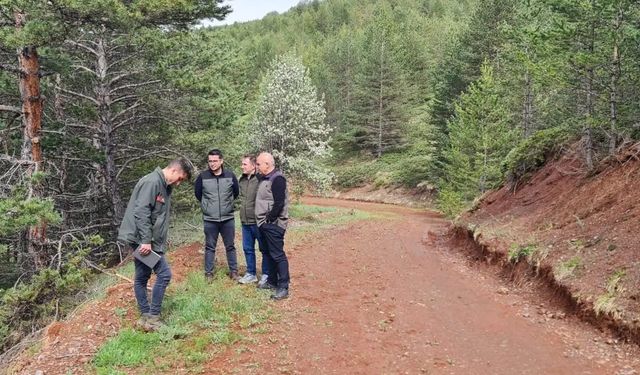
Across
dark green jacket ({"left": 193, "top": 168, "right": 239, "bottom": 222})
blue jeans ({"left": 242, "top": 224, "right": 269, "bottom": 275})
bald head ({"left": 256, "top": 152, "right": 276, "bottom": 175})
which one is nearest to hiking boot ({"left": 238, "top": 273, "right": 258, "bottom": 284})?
blue jeans ({"left": 242, "top": 224, "right": 269, "bottom": 275})

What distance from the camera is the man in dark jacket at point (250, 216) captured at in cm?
798

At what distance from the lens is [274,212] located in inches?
288

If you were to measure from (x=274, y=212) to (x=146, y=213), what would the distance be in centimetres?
204

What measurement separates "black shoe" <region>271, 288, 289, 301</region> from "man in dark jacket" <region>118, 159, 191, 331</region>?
1822 millimetres

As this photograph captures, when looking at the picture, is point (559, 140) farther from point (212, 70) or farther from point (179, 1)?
point (179, 1)

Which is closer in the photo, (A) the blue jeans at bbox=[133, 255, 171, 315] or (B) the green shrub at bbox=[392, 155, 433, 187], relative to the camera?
(A) the blue jeans at bbox=[133, 255, 171, 315]

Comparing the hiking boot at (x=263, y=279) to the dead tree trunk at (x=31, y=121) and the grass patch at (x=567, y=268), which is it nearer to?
the dead tree trunk at (x=31, y=121)

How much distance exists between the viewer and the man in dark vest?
24.0ft

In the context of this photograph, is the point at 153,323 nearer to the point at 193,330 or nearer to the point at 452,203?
the point at 193,330

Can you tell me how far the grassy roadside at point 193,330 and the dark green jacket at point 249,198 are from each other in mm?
1090

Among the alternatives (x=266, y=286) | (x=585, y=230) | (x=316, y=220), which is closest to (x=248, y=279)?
(x=266, y=286)

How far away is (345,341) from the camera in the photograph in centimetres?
605

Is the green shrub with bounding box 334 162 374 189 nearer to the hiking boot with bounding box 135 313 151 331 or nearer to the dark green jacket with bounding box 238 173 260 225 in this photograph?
the dark green jacket with bounding box 238 173 260 225

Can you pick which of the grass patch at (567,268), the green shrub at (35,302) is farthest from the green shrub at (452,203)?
the green shrub at (35,302)
